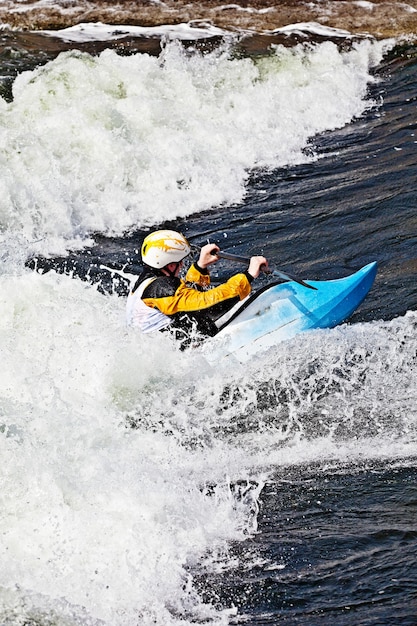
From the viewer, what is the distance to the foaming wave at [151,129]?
1033cm

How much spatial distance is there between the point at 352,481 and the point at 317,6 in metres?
12.7

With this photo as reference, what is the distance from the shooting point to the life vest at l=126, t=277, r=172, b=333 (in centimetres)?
685

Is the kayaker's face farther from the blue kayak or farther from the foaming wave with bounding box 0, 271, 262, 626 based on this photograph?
the blue kayak

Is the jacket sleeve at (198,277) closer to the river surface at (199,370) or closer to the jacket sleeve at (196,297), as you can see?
the jacket sleeve at (196,297)

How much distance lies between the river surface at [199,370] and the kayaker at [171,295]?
19cm

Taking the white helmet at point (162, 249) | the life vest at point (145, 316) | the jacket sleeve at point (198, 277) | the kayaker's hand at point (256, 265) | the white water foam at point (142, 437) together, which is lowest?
the white water foam at point (142, 437)

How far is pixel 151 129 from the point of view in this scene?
11805mm

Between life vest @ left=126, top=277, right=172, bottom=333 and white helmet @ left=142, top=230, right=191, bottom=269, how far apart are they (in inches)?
5.6

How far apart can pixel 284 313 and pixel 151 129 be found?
201 inches

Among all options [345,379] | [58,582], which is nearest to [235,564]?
[58,582]

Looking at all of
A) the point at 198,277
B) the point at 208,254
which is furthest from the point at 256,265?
the point at 198,277

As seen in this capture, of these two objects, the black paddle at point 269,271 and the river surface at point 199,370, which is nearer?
the river surface at point 199,370

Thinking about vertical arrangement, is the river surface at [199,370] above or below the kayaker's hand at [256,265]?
below

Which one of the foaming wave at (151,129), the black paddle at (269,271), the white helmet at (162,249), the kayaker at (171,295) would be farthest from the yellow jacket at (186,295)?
the foaming wave at (151,129)
